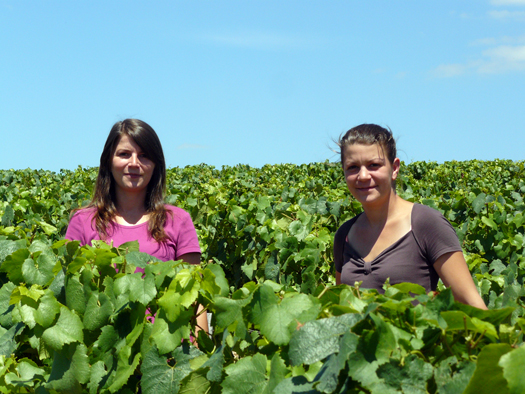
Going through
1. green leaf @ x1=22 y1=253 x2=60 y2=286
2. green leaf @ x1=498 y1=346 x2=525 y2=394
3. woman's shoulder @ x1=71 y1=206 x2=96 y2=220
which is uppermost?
woman's shoulder @ x1=71 y1=206 x2=96 y2=220

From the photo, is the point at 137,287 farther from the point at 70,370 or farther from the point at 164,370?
the point at 70,370

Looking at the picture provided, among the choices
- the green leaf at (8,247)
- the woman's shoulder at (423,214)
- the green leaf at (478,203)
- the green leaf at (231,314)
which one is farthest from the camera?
the green leaf at (478,203)

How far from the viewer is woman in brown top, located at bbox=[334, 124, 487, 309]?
248 centimetres

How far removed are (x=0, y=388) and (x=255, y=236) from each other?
3317mm

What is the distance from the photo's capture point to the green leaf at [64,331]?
6.73 ft

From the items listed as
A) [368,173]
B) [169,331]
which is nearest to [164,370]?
[169,331]

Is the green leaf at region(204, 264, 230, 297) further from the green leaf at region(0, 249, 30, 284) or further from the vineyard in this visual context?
the green leaf at region(0, 249, 30, 284)

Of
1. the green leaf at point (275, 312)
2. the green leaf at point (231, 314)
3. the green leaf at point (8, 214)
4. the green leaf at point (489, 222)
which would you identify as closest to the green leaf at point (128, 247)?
the green leaf at point (231, 314)

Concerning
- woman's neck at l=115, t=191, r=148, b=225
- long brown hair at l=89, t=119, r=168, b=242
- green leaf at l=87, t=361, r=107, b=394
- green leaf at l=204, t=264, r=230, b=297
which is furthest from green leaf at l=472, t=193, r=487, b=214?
green leaf at l=87, t=361, r=107, b=394

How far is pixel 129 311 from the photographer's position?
2.04 metres

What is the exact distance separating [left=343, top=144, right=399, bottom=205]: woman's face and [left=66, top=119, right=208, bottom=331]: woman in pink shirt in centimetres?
105

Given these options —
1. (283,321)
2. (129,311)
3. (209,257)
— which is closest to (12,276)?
(129,311)

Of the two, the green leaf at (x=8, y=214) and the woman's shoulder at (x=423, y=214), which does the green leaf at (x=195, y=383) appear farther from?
the green leaf at (x=8, y=214)

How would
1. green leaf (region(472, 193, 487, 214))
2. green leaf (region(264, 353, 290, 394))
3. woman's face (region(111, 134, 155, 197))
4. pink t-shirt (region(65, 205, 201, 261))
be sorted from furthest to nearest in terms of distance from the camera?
green leaf (region(472, 193, 487, 214))
woman's face (region(111, 134, 155, 197))
pink t-shirt (region(65, 205, 201, 261))
green leaf (region(264, 353, 290, 394))
